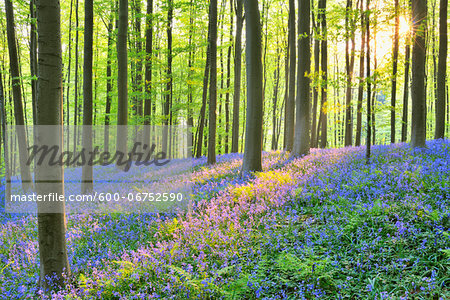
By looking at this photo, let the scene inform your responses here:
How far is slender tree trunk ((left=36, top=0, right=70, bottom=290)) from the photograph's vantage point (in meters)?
4.06

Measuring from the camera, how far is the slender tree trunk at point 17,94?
11.9 m

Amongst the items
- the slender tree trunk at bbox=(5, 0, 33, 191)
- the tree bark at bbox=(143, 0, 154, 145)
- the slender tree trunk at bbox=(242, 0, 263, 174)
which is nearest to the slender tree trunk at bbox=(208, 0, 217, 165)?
the slender tree trunk at bbox=(242, 0, 263, 174)

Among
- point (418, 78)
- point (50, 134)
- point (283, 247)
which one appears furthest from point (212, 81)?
point (283, 247)

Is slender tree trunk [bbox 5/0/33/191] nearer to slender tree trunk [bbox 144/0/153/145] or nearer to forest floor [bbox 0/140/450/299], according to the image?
slender tree trunk [bbox 144/0/153/145]

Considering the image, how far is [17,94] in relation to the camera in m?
12.5

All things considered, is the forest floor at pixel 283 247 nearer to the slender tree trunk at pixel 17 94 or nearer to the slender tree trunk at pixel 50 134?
the slender tree trunk at pixel 50 134

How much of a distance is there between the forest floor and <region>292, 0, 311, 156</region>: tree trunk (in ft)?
15.8

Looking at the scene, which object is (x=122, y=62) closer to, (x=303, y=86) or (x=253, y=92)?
(x=253, y=92)

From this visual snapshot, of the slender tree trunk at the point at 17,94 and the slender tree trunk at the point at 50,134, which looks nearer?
the slender tree trunk at the point at 50,134

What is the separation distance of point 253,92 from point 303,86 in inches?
138

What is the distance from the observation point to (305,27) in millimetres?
11797

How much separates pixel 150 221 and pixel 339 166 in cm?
572

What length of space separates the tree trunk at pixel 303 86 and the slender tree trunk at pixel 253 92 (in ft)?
10.2

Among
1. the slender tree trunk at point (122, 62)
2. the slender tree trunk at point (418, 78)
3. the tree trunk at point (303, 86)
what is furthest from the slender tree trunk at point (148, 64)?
the slender tree trunk at point (418, 78)
